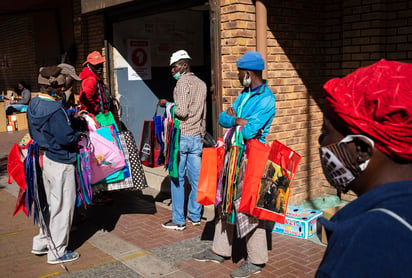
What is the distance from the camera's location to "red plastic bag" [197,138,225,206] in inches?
162

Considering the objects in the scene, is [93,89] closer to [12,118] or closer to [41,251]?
[41,251]

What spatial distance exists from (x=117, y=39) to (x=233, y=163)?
5.74 metres

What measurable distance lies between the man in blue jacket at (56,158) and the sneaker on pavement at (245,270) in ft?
5.42

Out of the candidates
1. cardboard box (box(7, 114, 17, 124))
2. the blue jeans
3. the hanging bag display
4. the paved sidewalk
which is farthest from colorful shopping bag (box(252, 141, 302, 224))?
cardboard box (box(7, 114, 17, 124))

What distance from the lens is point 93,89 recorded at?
18.7 feet

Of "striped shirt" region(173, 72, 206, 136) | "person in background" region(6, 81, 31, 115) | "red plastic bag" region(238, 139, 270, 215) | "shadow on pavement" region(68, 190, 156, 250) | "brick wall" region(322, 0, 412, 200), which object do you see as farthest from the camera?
"person in background" region(6, 81, 31, 115)

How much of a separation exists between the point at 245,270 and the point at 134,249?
1309 millimetres

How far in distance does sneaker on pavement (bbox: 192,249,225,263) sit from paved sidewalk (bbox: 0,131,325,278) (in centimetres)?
4

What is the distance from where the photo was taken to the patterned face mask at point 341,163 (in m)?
1.48

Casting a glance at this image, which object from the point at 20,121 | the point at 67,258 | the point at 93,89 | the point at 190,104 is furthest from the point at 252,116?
the point at 20,121

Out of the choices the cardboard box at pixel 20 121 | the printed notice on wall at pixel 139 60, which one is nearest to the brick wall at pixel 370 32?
the printed notice on wall at pixel 139 60

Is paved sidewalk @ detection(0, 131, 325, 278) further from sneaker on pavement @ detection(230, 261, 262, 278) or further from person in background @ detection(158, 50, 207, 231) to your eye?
person in background @ detection(158, 50, 207, 231)

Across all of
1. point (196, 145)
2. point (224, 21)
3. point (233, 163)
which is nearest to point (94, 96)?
point (196, 145)

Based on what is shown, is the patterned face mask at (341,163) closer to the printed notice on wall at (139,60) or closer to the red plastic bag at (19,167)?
the red plastic bag at (19,167)
